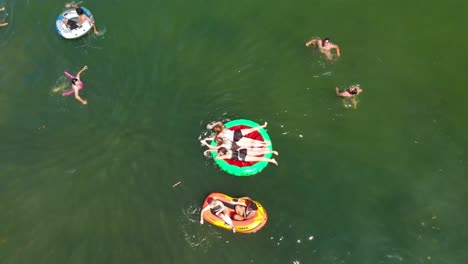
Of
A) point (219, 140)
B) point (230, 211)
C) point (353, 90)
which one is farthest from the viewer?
point (353, 90)

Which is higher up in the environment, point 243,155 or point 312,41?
point 312,41

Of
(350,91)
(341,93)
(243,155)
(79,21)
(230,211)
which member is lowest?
(230,211)

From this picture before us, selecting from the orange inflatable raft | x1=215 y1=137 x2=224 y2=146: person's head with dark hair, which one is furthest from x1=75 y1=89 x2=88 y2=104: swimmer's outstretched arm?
the orange inflatable raft

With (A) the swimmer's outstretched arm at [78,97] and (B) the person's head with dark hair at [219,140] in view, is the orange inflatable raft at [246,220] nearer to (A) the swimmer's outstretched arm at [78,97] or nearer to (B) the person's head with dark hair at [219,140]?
(B) the person's head with dark hair at [219,140]

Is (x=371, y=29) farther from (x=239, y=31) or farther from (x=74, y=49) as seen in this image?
(x=74, y=49)

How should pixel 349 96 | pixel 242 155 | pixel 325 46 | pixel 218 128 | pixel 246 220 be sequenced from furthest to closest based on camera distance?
1. pixel 325 46
2. pixel 349 96
3. pixel 218 128
4. pixel 242 155
5. pixel 246 220

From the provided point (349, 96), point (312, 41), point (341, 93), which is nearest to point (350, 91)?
point (341, 93)

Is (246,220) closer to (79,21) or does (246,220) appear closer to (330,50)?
(330,50)

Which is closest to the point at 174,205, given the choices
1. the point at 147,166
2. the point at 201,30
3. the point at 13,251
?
the point at 147,166
